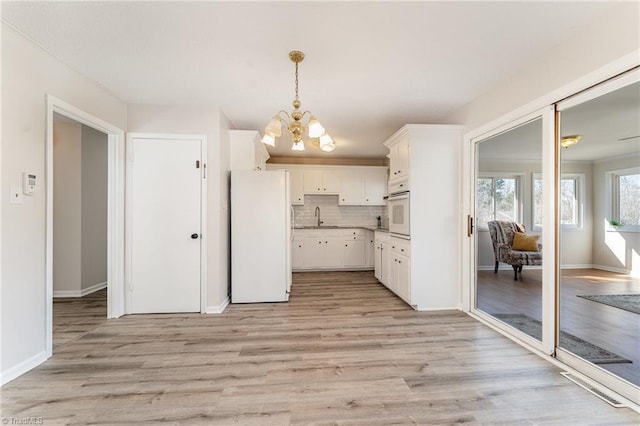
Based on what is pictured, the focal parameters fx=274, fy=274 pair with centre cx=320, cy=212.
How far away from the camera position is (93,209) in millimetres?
4039

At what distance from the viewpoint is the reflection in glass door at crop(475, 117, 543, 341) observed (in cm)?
388

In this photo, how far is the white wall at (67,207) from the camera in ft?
12.5

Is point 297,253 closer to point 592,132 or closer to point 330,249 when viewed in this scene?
point 330,249

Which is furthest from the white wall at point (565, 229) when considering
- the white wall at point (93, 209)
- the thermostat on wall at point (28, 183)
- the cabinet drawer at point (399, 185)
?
the white wall at point (93, 209)

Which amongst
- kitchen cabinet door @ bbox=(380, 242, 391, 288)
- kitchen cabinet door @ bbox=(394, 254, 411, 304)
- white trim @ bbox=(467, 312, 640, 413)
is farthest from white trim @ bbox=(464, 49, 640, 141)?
kitchen cabinet door @ bbox=(380, 242, 391, 288)

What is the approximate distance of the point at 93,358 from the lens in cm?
217

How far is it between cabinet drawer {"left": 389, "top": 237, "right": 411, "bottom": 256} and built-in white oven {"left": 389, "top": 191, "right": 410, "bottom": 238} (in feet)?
0.28

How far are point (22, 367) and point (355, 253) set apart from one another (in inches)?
179

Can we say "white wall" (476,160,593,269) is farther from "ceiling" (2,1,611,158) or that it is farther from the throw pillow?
"ceiling" (2,1,611,158)

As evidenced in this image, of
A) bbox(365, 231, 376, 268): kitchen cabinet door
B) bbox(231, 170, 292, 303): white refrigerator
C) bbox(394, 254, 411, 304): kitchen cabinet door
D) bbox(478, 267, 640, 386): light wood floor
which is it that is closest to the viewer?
bbox(478, 267, 640, 386): light wood floor

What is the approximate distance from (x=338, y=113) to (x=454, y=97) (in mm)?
1305

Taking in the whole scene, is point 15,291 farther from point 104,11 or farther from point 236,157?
point 236,157

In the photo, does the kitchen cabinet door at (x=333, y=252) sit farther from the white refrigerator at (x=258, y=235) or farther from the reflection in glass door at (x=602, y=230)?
the reflection in glass door at (x=602, y=230)

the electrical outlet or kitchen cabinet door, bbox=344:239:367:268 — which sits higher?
the electrical outlet
